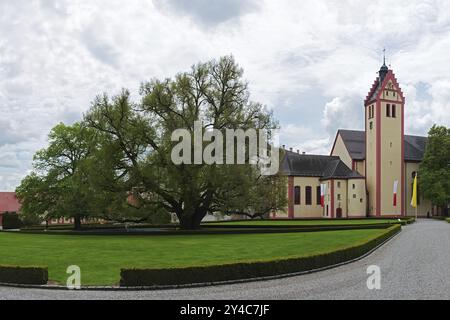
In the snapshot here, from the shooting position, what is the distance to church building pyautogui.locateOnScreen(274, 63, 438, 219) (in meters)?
70.5

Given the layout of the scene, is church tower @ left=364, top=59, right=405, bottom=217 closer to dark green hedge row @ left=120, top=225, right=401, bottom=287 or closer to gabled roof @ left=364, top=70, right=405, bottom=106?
gabled roof @ left=364, top=70, right=405, bottom=106

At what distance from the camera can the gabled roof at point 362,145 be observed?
247 ft

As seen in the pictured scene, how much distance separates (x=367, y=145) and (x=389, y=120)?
4792 mm

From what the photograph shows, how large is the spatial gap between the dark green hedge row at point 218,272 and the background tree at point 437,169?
52.7 m

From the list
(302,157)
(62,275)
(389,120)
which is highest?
(389,120)

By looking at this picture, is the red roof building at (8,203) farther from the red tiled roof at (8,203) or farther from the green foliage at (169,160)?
the green foliage at (169,160)

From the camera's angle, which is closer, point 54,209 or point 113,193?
point 113,193

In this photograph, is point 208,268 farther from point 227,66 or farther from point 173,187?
point 227,66

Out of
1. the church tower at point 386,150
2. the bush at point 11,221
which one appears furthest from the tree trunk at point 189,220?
the church tower at point 386,150

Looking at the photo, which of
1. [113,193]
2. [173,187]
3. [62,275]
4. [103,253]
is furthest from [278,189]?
[62,275]

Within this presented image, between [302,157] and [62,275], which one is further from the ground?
[302,157]

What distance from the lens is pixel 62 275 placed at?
18.0m

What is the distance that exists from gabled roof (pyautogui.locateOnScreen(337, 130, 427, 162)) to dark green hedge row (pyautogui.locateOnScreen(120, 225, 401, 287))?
59479 millimetres

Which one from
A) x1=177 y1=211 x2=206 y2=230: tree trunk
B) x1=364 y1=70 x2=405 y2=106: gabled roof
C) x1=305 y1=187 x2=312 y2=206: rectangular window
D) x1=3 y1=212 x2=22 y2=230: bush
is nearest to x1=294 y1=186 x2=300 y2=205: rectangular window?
x1=305 y1=187 x2=312 y2=206: rectangular window
